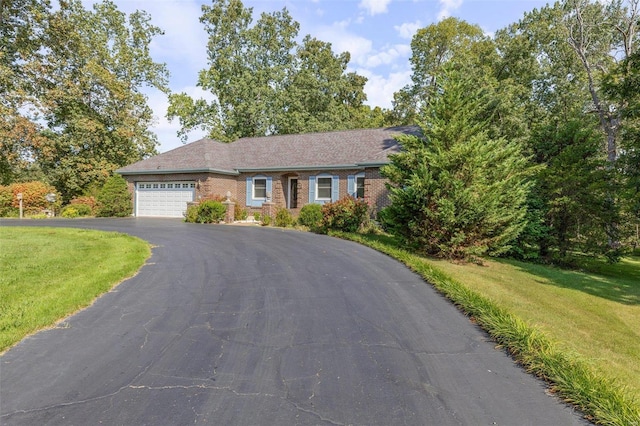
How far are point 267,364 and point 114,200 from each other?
22.7 meters

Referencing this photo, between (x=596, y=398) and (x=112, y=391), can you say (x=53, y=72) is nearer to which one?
(x=112, y=391)

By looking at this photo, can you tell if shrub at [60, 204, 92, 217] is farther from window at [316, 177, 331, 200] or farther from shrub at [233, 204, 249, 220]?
window at [316, 177, 331, 200]

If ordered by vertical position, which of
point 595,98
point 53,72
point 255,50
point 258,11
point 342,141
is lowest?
point 342,141

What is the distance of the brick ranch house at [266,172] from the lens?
19.6 metres

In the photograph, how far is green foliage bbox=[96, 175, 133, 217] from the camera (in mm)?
22016

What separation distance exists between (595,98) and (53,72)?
40.2 m

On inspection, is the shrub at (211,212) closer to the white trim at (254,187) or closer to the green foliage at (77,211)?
the white trim at (254,187)

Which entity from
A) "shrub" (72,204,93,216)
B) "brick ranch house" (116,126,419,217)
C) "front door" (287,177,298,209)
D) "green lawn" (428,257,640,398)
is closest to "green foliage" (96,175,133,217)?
"brick ranch house" (116,126,419,217)

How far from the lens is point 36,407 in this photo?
293 cm

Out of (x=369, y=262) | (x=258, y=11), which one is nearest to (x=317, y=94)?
(x=258, y=11)

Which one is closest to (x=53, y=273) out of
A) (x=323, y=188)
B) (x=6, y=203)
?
(x=323, y=188)

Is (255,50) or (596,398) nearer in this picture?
(596,398)

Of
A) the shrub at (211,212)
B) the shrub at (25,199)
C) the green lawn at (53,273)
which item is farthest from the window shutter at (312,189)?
the shrub at (25,199)

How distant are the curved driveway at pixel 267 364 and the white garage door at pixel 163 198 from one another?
52.7ft
